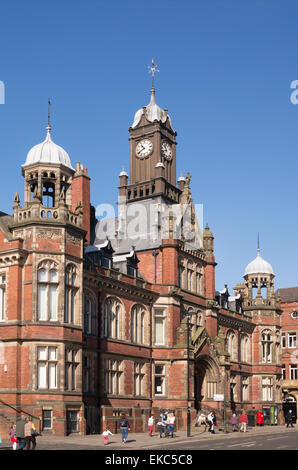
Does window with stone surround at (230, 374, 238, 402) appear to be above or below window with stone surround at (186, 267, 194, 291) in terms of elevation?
below

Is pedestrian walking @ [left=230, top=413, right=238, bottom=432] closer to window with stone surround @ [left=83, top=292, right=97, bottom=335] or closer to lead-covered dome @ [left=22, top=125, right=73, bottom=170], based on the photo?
window with stone surround @ [left=83, top=292, right=97, bottom=335]

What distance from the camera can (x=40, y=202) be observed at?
44750 millimetres

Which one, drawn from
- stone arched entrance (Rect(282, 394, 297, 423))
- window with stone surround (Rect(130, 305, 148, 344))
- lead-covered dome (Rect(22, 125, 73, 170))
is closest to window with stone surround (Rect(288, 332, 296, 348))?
stone arched entrance (Rect(282, 394, 297, 423))

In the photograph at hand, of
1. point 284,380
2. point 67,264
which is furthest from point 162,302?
point 284,380

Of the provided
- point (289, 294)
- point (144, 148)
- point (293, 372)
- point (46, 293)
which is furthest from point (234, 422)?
point (289, 294)

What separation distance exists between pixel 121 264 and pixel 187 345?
28.1ft

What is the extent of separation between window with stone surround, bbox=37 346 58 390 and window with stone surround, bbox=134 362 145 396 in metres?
13.8

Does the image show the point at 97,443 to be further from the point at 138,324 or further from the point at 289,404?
the point at 289,404

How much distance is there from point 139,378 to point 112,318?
6.47 meters

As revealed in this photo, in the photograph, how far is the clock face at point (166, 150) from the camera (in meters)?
74.2

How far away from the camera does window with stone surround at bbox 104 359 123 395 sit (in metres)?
52.5

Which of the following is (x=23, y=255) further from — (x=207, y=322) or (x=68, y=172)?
(x=207, y=322)

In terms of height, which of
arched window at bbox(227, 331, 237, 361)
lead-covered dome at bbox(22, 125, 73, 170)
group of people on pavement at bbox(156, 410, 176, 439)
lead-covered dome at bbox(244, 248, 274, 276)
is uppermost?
lead-covered dome at bbox(22, 125, 73, 170)
